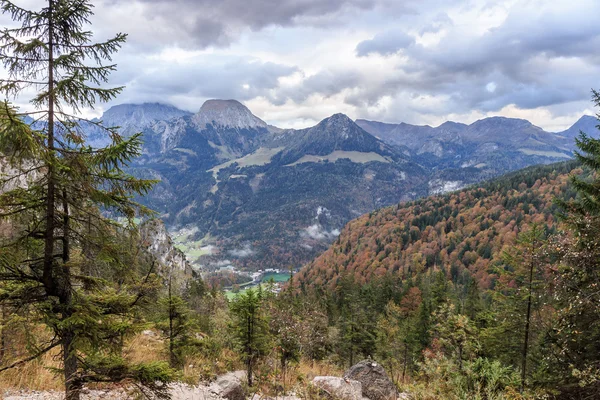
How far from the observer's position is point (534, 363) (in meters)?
19.5

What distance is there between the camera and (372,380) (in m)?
12.4

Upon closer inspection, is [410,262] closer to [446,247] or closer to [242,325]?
[446,247]

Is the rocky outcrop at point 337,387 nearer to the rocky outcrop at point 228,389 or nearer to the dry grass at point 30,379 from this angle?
the rocky outcrop at point 228,389

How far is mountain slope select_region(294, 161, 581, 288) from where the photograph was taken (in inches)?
4560

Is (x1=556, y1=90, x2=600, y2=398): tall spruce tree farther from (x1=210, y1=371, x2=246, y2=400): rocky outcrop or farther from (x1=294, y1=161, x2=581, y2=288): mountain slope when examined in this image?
(x1=294, y1=161, x2=581, y2=288): mountain slope

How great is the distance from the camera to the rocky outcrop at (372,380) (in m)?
11.7

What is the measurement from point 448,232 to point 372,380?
14132 centimetres

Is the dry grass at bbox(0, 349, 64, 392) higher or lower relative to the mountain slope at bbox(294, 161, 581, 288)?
higher

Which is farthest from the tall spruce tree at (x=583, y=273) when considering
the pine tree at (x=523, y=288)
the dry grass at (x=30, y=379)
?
the dry grass at (x=30, y=379)

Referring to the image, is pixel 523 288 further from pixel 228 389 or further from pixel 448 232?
pixel 448 232

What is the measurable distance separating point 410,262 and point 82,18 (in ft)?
419

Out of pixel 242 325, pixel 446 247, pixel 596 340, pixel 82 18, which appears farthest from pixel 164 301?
pixel 446 247

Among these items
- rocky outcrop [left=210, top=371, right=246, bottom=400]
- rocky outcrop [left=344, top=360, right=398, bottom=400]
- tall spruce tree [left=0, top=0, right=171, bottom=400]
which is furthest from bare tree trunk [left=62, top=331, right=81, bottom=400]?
rocky outcrop [left=344, top=360, right=398, bottom=400]

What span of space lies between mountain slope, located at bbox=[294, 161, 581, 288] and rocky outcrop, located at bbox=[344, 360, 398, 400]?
91.1 m
